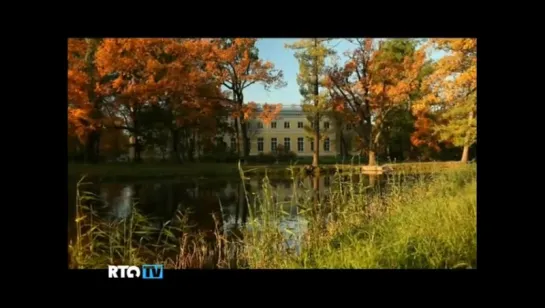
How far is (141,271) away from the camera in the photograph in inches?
106

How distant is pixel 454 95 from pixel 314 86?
3.29ft

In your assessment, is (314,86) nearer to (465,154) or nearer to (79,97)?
(465,154)

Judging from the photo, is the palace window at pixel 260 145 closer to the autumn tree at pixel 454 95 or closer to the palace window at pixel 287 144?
the palace window at pixel 287 144

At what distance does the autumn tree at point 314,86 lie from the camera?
9.91ft

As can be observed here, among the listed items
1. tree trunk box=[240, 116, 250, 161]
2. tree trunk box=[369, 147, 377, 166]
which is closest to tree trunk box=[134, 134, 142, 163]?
tree trunk box=[240, 116, 250, 161]

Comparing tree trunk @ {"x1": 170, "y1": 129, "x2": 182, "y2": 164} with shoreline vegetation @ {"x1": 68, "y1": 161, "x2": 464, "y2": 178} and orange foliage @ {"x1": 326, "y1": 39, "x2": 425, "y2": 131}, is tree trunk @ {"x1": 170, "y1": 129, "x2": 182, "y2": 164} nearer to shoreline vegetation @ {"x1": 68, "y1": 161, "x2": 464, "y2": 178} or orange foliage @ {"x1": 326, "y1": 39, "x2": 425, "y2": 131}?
shoreline vegetation @ {"x1": 68, "y1": 161, "x2": 464, "y2": 178}

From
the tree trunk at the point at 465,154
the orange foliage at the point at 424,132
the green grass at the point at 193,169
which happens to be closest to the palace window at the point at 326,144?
the green grass at the point at 193,169

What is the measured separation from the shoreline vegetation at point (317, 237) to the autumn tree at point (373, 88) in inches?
16.4

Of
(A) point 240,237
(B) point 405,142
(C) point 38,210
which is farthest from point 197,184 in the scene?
(B) point 405,142

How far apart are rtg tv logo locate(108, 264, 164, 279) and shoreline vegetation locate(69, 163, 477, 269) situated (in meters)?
0.11

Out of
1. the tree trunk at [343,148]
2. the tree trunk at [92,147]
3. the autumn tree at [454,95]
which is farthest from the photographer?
the tree trunk at [343,148]

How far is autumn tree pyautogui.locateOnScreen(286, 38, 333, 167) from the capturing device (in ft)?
9.91
